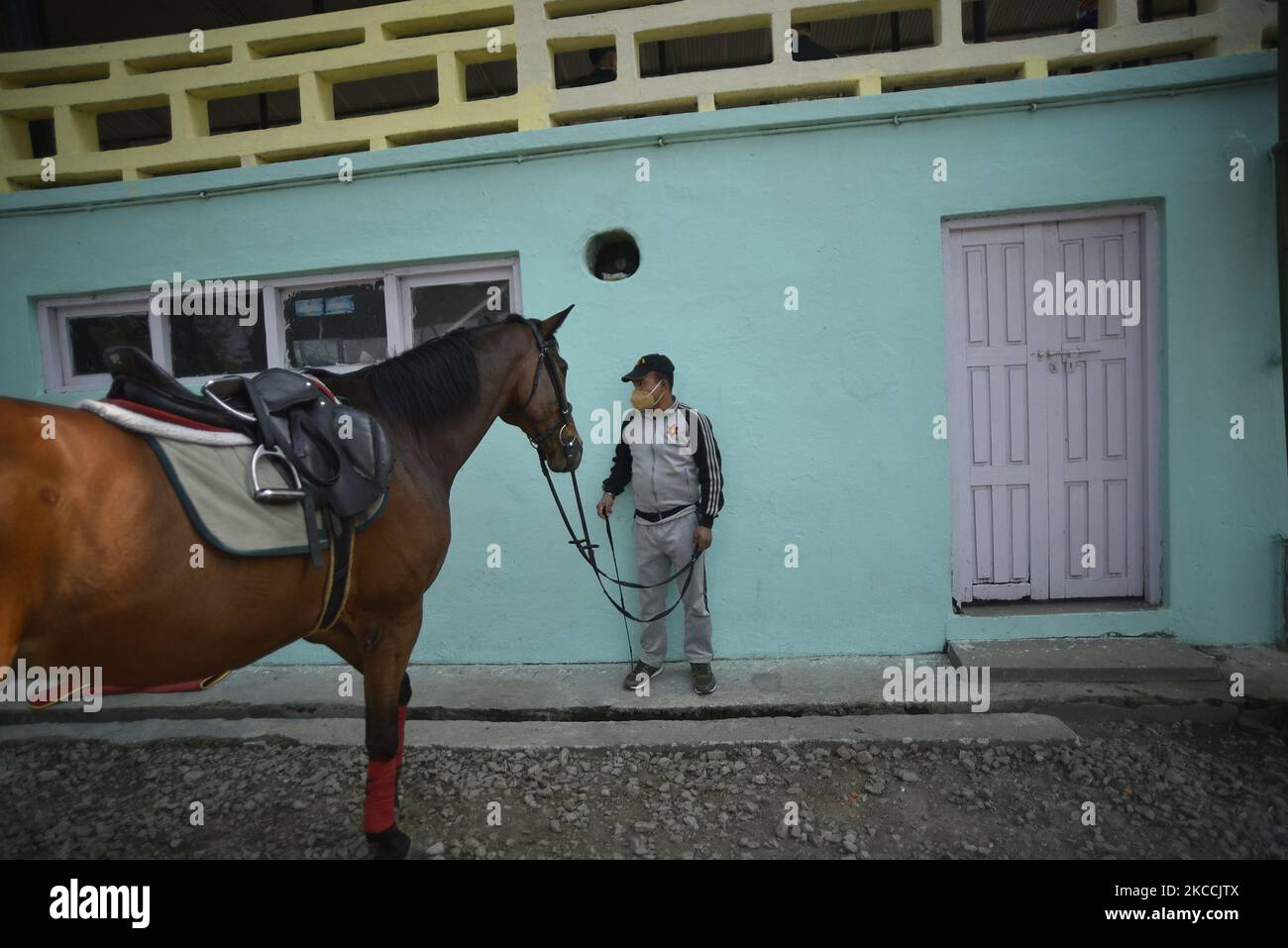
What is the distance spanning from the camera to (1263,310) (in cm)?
395

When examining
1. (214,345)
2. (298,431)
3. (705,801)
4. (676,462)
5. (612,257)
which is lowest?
(705,801)

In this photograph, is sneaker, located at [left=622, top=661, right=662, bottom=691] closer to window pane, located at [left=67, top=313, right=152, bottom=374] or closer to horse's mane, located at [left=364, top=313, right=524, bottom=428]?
horse's mane, located at [left=364, top=313, right=524, bottom=428]

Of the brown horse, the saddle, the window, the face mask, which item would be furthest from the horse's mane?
the window

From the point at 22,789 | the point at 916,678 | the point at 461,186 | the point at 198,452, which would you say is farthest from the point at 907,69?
the point at 22,789

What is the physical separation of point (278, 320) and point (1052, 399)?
5.13m

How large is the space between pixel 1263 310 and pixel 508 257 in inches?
180

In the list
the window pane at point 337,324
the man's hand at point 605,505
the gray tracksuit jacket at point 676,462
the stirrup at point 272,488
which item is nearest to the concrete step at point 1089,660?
the gray tracksuit jacket at point 676,462

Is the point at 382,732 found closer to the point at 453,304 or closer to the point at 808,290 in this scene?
the point at 453,304

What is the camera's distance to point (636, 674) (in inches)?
161

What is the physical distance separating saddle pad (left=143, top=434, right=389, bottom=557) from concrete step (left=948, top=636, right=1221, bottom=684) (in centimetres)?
361

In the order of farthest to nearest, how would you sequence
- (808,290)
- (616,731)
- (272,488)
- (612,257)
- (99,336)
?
(99,336), (612,257), (808,290), (616,731), (272,488)

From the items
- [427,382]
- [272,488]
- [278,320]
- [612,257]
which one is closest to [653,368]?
[612,257]

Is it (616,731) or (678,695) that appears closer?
(616,731)

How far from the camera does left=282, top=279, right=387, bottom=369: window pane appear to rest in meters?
4.62
